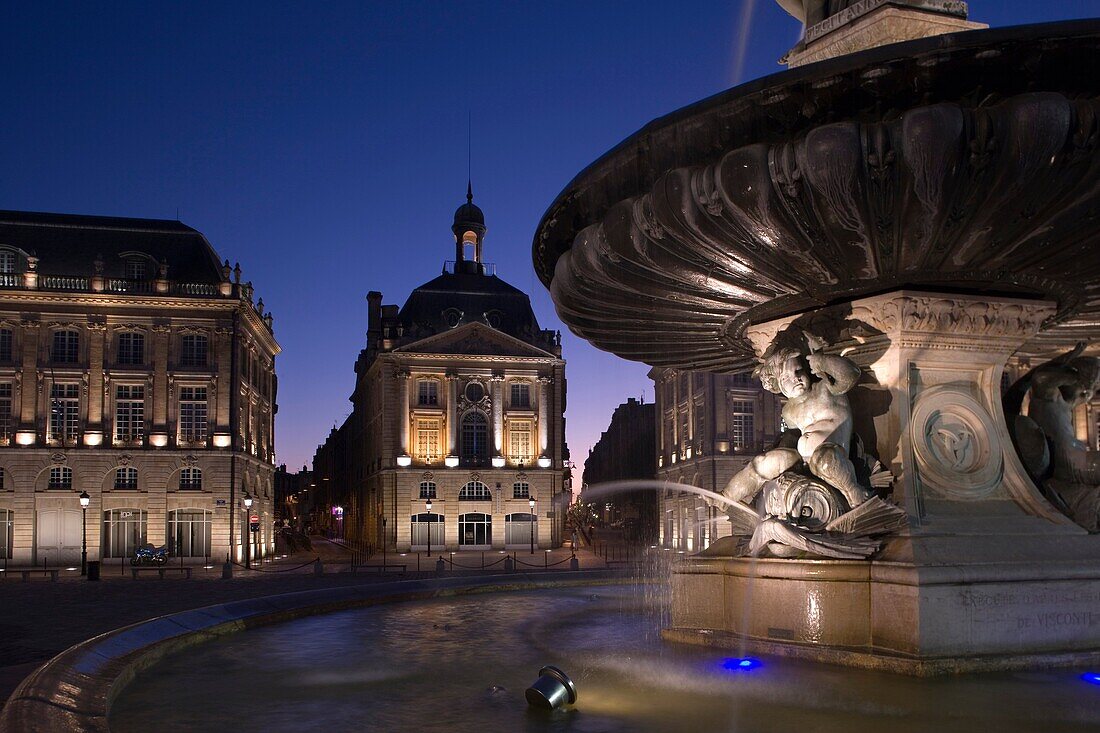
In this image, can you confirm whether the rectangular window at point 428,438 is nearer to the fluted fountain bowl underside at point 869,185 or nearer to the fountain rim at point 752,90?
the fountain rim at point 752,90

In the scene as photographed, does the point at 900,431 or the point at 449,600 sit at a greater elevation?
the point at 900,431

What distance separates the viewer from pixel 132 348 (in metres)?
48.0

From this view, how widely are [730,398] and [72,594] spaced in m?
41.8

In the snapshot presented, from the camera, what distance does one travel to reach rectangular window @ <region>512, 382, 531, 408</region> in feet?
214

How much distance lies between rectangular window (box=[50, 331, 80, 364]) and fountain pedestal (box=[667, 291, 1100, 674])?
1783 inches

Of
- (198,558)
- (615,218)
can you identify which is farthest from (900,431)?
(198,558)

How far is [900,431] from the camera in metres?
7.77

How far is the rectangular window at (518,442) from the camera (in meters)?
64.9

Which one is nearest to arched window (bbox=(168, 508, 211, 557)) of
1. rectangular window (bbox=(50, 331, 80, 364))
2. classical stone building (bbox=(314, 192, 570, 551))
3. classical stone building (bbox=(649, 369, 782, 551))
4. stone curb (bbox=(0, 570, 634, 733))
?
rectangular window (bbox=(50, 331, 80, 364))

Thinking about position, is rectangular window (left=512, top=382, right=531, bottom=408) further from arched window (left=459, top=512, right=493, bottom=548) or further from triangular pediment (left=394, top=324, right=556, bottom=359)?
arched window (left=459, top=512, right=493, bottom=548)

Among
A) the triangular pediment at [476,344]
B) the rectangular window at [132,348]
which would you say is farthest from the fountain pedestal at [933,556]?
the triangular pediment at [476,344]

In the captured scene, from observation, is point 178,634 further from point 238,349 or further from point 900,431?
point 238,349

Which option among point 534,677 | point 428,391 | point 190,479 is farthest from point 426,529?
point 534,677

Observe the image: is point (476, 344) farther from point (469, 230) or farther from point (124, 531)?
point (124, 531)
